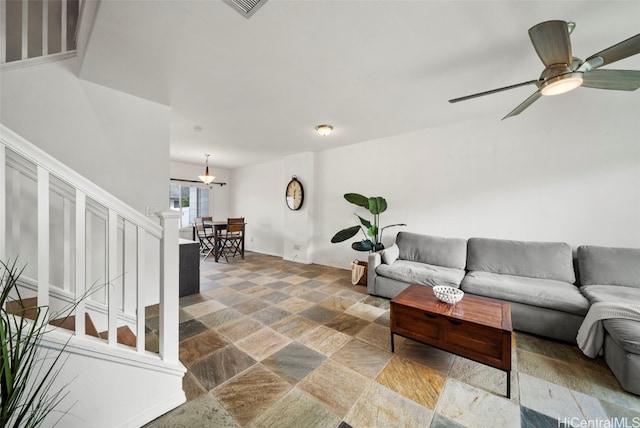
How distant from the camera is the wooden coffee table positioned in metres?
1.58

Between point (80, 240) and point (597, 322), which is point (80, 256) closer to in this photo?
point (80, 240)

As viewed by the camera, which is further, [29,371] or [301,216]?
[301,216]

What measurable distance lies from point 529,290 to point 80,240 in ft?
11.4

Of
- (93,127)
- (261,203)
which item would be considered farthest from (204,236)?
(93,127)

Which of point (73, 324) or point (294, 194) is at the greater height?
point (294, 194)

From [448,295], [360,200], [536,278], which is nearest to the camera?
[448,295]

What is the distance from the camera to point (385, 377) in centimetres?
174

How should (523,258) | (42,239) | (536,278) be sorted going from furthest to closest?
1. (523,258)
2. (536,278)
3. (42,239)

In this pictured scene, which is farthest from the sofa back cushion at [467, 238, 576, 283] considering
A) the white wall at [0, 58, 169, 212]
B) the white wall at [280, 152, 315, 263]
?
the white wall at [0, 58, 169, 212]

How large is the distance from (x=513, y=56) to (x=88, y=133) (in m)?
3.94

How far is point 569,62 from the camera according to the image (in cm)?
145

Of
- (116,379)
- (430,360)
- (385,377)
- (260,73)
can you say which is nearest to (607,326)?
(430,360)

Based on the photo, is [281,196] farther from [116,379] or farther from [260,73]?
[116,379]

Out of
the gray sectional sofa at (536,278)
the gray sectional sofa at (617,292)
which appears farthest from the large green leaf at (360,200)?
the gray sectional sofa at (617,292)
